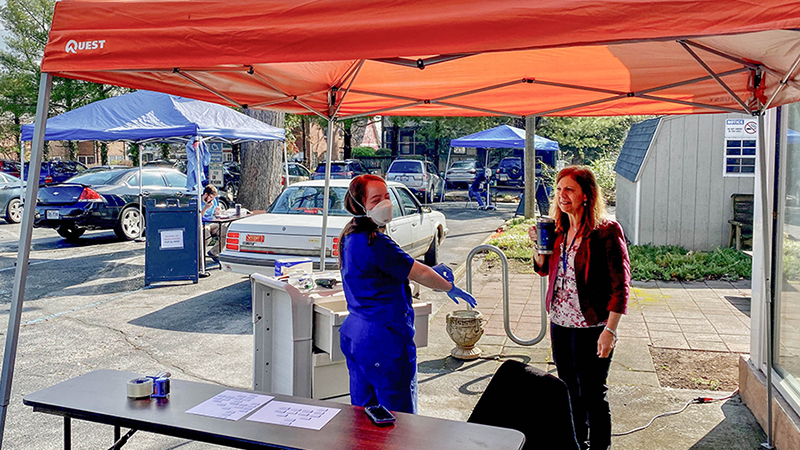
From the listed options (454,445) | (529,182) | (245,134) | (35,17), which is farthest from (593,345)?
(35,17)

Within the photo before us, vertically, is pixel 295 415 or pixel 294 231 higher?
pixel 294 231

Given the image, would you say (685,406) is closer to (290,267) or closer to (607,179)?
(290,267)

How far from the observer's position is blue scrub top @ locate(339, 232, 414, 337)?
329 centimetres

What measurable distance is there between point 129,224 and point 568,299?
12.8m

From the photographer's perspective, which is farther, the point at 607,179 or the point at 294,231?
the point at 607,179

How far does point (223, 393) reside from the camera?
311cm

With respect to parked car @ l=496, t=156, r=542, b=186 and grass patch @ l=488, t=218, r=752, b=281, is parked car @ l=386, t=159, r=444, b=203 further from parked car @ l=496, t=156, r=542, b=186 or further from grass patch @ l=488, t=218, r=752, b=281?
grass patch @ l=488, t=218, r=752, b=281

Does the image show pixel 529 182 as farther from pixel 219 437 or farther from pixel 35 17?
pixel 35 17

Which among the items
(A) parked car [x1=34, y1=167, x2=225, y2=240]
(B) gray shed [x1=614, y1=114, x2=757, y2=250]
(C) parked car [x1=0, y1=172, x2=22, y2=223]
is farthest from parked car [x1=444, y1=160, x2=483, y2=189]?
(C) parked car [x1=0, y1=172, x2=22, y2=223]

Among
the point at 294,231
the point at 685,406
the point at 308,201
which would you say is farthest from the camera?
the point at 308,201

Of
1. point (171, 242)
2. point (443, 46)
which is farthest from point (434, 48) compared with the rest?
point (171, 242)

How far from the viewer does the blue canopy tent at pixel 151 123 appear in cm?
1112

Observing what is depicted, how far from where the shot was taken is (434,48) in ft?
8.64

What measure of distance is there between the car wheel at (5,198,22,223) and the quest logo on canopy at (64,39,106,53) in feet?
56.1
